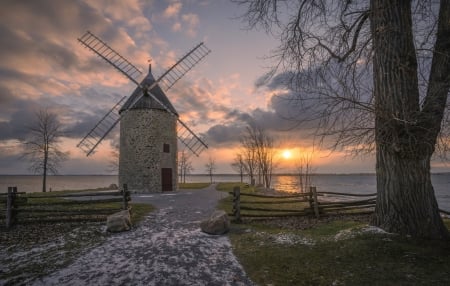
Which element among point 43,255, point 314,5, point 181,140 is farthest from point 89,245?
point 181,140

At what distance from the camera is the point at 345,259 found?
5.28 m

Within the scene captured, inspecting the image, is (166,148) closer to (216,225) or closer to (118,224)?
(118,224)

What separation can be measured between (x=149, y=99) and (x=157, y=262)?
17703 millimetres

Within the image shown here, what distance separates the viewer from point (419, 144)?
5.80 meters

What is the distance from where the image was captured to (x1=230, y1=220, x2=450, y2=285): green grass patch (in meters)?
4.48

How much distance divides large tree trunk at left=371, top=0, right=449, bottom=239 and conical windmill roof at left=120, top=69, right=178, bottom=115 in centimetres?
1796

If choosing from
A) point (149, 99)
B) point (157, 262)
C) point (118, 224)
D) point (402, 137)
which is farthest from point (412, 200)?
point (149, 99)

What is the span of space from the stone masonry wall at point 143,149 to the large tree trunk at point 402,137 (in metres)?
17.4

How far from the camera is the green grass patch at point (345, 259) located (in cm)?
448

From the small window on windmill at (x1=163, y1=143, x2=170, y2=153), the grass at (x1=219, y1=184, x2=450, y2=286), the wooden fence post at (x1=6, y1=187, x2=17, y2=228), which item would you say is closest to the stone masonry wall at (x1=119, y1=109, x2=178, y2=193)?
the small window on windmill at (x1=163, y1=143, x2=170, y2=153)

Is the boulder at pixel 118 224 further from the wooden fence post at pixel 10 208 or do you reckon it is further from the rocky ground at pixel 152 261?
the wooden fence post at pixel 10 208

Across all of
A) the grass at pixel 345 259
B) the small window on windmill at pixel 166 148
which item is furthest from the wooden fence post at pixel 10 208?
the small window on windmill at pixel 166 148

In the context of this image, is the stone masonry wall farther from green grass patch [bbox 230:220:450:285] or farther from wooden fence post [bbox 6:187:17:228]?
green grass patch [bbox 230:220:450:285]

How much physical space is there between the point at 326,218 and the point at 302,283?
5941mm
